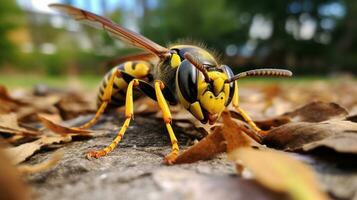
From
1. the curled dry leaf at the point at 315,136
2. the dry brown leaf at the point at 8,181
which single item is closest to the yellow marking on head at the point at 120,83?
the curled dry leaf at the point at 315,136

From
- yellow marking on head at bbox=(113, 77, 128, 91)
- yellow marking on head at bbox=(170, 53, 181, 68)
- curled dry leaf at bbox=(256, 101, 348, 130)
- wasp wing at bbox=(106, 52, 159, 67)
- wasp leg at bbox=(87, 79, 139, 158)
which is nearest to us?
wasp leg at bbox=(87, 79, 139, 158)

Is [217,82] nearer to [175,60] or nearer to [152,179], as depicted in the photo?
[175,60]

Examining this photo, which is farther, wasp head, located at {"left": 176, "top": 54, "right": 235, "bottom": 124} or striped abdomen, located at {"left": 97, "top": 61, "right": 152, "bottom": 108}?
striped abdomen, located at {"left": 97, "top": 61, "right": 152, "bottom": 108}

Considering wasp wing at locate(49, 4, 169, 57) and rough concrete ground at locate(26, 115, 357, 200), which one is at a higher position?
wasp wing at locate(49, 4, 169, 57)

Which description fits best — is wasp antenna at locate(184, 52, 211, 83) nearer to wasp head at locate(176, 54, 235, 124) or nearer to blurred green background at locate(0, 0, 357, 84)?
wasp head at locate(176, 54, 235, 124)

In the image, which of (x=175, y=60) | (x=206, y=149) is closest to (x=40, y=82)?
(x=175, y=60)

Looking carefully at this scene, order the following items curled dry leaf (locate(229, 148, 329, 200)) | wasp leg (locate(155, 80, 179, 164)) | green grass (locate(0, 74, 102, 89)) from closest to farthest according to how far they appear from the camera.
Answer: curled dry leaf (locate(229, 148, 329, 200)) → wasp leg (locate(155, 80, 179, 164)) → green grass (locate(0, 74, 102, 89))

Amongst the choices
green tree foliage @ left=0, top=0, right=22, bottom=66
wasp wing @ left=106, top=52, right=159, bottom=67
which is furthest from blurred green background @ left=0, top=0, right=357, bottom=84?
wasp wing @ left=106, top=52, right=159, bottom=67

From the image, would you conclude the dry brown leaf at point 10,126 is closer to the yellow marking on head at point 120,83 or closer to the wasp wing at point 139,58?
the yellow marking on head at point 120,83
